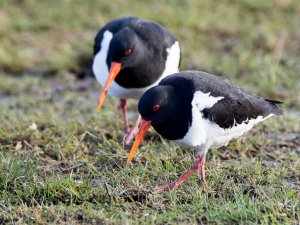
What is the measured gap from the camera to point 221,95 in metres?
5.17

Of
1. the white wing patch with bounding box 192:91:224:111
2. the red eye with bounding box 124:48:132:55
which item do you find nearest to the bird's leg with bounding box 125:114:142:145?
the red eye with bounding box 124:48:132:55

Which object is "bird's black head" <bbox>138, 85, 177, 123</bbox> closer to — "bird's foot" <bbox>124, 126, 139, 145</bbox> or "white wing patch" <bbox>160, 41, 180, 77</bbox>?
"bird's foot" <bbox>124, 126, 139, 145</bbox>

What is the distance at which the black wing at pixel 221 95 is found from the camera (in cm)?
505

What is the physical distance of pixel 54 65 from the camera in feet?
27.6

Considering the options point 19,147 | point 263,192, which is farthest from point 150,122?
point 19,147

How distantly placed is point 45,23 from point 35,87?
168 cm

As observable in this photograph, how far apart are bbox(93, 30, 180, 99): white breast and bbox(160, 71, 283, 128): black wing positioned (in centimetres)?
121

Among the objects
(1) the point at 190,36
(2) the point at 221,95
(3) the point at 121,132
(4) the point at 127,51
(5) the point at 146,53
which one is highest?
(2) the point at 221,95

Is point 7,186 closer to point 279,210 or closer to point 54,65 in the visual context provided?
point 279,210

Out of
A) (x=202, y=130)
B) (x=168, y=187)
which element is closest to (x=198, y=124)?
(x=202, y=130)

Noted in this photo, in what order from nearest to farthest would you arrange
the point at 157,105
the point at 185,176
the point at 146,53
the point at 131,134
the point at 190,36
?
the point at 157,105, the point at 185,176, the point at 131,134, the point at 146,53, the point at 190,36

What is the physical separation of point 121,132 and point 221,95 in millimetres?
1580

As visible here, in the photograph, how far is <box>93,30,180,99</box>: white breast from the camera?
6.45m

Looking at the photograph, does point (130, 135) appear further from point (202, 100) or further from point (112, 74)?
point (202, 100)
